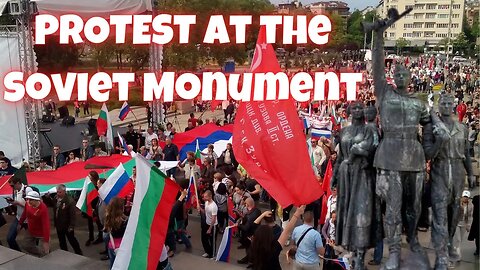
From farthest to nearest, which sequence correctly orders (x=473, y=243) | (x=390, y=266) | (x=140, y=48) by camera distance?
(x=140, y=48), (x=473, y=243), (x=390, y=266)

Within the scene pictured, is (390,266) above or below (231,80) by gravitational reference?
below

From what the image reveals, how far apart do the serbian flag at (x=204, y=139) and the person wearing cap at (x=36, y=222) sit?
5177 mm

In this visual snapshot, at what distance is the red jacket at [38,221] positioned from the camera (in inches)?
328

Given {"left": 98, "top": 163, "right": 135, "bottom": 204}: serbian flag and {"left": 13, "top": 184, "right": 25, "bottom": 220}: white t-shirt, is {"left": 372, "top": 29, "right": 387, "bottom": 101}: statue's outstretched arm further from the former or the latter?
{"left": 13, "top": 184, "right": 25, "bottom": 220}: white t-shirt

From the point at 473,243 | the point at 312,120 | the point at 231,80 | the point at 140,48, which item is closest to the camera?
the point at 473,243

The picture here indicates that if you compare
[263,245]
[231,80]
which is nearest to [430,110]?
[263,245]

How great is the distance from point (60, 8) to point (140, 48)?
20172 millimetres

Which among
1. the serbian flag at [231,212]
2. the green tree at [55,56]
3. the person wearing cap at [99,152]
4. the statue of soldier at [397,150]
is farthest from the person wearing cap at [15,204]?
the green tree at [55,56]

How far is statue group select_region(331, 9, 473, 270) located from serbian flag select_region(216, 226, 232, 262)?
3854 millimetres

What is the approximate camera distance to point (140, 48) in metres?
34.6

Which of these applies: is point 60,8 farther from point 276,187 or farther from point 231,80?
point 276,187

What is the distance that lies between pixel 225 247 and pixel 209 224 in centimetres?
47

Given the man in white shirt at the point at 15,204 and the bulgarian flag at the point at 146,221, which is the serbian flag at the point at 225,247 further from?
the man in white shirt at the point at 15,204

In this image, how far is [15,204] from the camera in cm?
869
